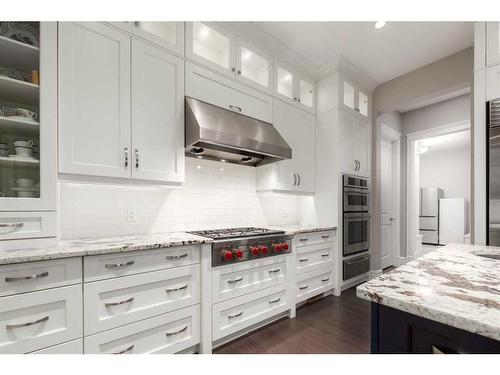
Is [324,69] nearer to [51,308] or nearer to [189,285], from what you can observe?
[189,285]

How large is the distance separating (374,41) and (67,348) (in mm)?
3751

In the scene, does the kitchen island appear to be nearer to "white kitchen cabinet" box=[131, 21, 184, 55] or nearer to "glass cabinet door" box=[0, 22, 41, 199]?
"glass cabinet door" box=[0, 22, 41, 199]

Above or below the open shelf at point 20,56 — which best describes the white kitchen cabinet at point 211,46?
above

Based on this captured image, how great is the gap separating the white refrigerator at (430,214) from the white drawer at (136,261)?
7526 millimetres

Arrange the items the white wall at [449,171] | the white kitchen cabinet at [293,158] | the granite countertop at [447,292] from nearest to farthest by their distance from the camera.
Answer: the granite countertop at [447,292], the white kitchen cabinet at [293,158], the white wall at [449,171]

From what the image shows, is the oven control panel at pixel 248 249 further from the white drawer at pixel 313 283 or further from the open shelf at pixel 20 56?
the open shelf at pixel 20 56

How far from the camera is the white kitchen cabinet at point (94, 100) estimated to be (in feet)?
5.04

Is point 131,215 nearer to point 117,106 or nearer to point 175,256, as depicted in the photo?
point 175,256

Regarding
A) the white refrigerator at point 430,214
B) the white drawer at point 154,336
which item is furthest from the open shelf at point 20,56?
the white refrigerator at point 430,214

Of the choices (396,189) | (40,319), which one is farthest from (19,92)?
(396,189)

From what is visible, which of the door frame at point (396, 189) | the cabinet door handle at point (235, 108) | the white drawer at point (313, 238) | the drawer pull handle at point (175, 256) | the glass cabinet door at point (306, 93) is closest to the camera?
the drawer pull handle at point (175, 256)

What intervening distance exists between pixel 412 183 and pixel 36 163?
5307 millimetres

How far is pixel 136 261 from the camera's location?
1.54m

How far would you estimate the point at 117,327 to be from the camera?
4.83ft
